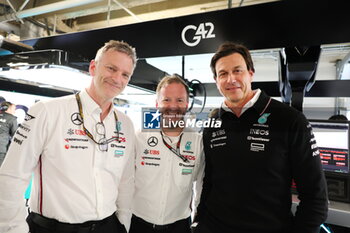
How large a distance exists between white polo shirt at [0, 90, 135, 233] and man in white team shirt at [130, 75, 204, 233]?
0.24 metres

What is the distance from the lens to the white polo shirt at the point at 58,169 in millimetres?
1244

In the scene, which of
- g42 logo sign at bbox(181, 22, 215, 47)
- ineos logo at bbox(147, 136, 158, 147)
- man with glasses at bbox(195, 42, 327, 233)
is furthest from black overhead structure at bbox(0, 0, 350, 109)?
ineos logo at bbox(147, 136, 158, 147)

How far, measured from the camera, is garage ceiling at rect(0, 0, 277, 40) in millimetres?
3148

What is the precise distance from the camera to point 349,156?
1.56m

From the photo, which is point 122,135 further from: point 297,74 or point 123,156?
point 297,74

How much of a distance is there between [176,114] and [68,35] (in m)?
1.10

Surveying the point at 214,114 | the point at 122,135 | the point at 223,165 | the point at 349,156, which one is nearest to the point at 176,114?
the point at 214,114

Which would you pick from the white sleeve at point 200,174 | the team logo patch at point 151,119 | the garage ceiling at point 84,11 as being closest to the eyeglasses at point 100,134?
the team logo patch at point 151,119

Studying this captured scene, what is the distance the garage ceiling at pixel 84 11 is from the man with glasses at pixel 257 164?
209 cm

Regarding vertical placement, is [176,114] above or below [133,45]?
below

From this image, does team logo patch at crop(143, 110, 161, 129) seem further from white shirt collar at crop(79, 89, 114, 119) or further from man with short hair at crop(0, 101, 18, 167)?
man with short hair at crop(0, 101, 18, 167)

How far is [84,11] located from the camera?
11.2 ft

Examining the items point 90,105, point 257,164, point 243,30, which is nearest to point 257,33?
point 243,30

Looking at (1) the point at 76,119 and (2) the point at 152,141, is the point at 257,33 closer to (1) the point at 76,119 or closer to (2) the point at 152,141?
(2) the point at 152,141
